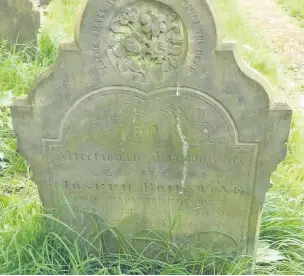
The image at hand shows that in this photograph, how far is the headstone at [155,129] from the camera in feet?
7.47

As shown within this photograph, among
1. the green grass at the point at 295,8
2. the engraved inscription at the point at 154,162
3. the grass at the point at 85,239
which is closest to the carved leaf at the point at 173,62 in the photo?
the engraved inscription at the point at 154,162

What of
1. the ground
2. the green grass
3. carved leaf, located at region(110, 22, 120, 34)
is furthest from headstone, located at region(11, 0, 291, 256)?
the green grass

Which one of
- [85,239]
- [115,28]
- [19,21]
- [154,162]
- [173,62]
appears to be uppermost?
[19,21]

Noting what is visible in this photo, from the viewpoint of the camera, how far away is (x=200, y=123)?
99.3 inches

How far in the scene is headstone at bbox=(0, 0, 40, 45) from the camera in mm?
5469

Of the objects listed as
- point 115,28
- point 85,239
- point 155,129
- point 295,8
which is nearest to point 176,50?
point 115,28

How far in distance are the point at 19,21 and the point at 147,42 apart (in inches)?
147

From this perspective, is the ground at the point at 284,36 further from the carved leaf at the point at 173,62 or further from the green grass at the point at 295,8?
the carved leaf at the point at 173,62

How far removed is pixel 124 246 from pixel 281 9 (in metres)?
6.57

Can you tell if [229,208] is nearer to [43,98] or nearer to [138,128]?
[138,128]

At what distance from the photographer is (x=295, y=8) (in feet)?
26.7

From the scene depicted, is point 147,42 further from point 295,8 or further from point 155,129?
→ point 295,8

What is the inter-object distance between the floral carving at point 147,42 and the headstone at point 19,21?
3525mm

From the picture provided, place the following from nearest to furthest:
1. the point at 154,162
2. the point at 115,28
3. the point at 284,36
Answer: the point at 115,28 < the point at 154,162 < the point at 284,36
